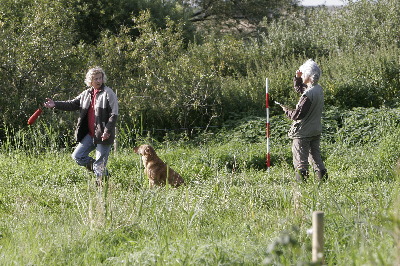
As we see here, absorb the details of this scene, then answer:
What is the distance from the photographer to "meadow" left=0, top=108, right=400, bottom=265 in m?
4.48

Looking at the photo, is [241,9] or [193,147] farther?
[241,9]

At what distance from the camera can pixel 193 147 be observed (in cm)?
1220

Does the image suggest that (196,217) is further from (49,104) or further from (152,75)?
(152,75)

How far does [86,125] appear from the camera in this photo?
843 cm

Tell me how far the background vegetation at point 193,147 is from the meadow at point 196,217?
0.07 feet

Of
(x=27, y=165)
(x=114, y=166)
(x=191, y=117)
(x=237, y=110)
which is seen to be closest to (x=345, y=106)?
(x=237, y=110)

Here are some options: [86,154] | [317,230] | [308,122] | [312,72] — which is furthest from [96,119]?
[317,230]

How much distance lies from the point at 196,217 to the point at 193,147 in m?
6.39

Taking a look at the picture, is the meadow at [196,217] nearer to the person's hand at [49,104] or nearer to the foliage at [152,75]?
the person's hand at [49,104]

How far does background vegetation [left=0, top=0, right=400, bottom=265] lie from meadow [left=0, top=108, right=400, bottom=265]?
2 cm

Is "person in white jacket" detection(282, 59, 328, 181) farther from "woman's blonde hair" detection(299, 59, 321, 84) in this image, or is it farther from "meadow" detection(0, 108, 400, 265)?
"meadow" detection(0, 108, 400, 265)

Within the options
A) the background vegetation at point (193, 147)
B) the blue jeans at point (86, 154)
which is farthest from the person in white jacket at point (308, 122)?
the blue jeans at point (86, 154)

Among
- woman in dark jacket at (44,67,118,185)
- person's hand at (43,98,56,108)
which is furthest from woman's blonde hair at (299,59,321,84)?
person's hand at (43,98,56,108)

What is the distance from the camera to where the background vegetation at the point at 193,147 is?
4895mm
